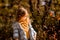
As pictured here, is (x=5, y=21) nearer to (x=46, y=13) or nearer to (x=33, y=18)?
(x=33, y=18)

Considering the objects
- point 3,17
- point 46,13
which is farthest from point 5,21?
point 46,13

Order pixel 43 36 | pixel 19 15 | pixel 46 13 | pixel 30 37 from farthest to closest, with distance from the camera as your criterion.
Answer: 1. pixel 46 13
2. pixel 43 36
3. pixel 30 37
4. pixel 19 15

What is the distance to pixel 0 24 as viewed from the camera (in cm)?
416

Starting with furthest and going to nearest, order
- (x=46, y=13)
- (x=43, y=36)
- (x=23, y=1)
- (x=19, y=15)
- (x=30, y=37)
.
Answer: (x=46, y=13) < (x=43, y=36) < (x=23, y=1) < (x=30, y=37) < (x=19, y=15)

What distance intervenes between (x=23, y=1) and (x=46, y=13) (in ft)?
2.88

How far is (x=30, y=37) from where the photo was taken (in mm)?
4129

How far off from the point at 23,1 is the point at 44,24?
0.83 m

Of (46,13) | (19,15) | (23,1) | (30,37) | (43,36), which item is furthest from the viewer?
(46,13)

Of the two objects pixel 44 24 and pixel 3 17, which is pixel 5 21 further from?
pixel 44 24

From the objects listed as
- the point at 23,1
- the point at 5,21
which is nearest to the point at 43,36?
the point at 23,1

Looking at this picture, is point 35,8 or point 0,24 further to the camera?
point 35,8

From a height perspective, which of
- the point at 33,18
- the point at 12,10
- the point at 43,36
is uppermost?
the point at 12,10

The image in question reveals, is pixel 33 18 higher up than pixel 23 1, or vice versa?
pixel 23 1

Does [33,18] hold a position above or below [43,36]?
above
